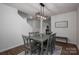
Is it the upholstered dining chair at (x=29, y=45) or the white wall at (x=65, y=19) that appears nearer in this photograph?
the upholstered dining chair at (x=29, y=45)

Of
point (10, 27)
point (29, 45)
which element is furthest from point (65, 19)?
point (10, 27)

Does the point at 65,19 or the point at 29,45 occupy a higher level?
the point at 65,19

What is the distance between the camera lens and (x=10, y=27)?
214 centimetres

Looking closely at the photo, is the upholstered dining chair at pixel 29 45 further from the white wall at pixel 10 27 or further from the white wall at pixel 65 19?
the white wall at pixel 65 19

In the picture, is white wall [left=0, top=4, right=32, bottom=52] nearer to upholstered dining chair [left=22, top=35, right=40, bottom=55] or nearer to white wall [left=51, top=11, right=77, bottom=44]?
upholstered dining chair [left=22, top=35, right=40, bottom=55]

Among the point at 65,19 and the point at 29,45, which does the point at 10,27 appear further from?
the point at 65,19

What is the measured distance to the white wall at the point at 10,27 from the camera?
198 centimetres

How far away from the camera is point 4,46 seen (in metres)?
2.12

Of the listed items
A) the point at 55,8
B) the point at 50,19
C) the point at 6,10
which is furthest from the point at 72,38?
the point at 6,10

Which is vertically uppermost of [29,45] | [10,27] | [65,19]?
[65,19]

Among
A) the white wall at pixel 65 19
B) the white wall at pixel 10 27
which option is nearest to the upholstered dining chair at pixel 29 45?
the white wall at pixel 10 27

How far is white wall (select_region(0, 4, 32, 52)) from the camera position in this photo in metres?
1.98

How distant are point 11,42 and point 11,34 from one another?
0.97ft
